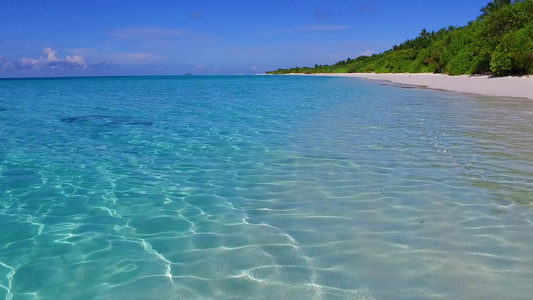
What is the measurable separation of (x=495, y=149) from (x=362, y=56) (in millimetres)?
118310

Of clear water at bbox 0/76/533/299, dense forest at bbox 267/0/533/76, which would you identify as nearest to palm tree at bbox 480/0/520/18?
dense forest at bbox 267/0/533/76

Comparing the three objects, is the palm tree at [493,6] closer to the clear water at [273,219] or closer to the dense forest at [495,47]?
the dense forest at [495,47]

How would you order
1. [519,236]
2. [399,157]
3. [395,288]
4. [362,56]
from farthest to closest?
[362,56], [399,157], [519,236], [395,288]

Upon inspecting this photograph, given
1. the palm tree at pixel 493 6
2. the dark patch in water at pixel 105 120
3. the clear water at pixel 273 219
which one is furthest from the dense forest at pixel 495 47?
the dark patch in water at pixel 105 120

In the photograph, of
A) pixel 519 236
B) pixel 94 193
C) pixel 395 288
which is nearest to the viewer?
pixel 395 288

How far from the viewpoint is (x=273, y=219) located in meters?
4.34

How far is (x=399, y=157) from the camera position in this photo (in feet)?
22.9

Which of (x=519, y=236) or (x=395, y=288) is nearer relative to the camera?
(x=395, y=288)

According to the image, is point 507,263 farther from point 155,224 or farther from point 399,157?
point 399,157

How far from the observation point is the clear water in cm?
308

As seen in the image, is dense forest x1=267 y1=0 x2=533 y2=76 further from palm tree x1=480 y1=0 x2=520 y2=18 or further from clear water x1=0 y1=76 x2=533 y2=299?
clear water x1=0 y1=76 x2=533 y2=299

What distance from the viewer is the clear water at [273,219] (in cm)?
308

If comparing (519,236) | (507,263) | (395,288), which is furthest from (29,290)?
(519,236)

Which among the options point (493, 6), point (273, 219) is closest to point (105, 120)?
point (273, 219)
